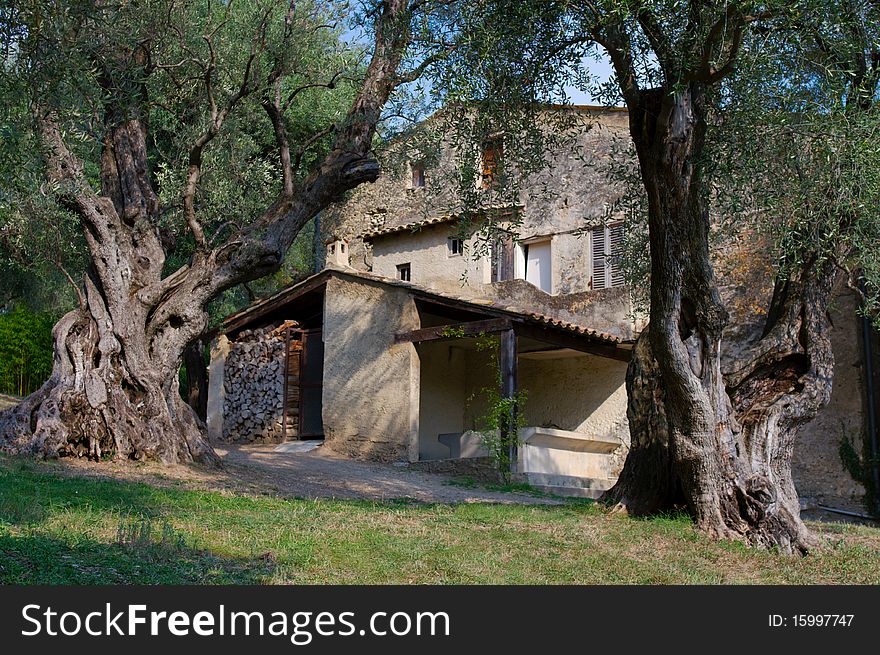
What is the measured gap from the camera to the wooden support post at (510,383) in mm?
15172

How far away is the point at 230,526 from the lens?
7426 millimetres

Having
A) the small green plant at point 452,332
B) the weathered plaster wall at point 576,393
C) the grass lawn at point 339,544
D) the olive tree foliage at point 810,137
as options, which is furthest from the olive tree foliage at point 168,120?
the weathered plaster wall at point 576,393

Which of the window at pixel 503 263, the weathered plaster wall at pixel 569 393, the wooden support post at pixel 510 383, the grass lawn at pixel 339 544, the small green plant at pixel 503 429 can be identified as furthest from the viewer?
the window at pixel 503 263

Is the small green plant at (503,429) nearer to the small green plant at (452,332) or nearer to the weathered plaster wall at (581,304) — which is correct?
the small green plant at (452,332)

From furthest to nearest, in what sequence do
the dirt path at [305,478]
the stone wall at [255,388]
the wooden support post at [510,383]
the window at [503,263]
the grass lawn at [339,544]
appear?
the window at [503,263] < the stone wall at [255,388] < the wooden support post at [510,383] < the dirt path at [305,478] < the grass lawn at [339,544]

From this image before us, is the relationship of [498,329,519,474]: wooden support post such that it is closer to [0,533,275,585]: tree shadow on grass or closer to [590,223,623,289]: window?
[590,223,623,289]: window

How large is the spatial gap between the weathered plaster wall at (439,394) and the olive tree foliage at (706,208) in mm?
9340

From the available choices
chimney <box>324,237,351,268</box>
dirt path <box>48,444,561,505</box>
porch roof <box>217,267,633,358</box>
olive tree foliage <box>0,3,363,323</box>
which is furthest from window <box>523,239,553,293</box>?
dirt path <box>48,444,561,505</box>

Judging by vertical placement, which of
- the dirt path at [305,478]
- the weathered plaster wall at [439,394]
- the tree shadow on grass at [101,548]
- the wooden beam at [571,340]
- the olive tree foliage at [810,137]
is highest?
the olive tree foliage at [810,137]

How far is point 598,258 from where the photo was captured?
2009cm

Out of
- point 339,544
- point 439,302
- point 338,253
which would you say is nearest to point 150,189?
point 439,302

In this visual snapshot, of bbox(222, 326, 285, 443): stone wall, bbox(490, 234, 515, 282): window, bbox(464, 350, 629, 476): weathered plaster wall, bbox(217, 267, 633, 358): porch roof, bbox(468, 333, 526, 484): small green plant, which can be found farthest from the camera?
bbox(490, 234, 515, 282): window

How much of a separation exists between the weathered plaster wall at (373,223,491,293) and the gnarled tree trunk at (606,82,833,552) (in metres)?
12.2

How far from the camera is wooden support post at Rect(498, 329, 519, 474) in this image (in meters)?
15.2
